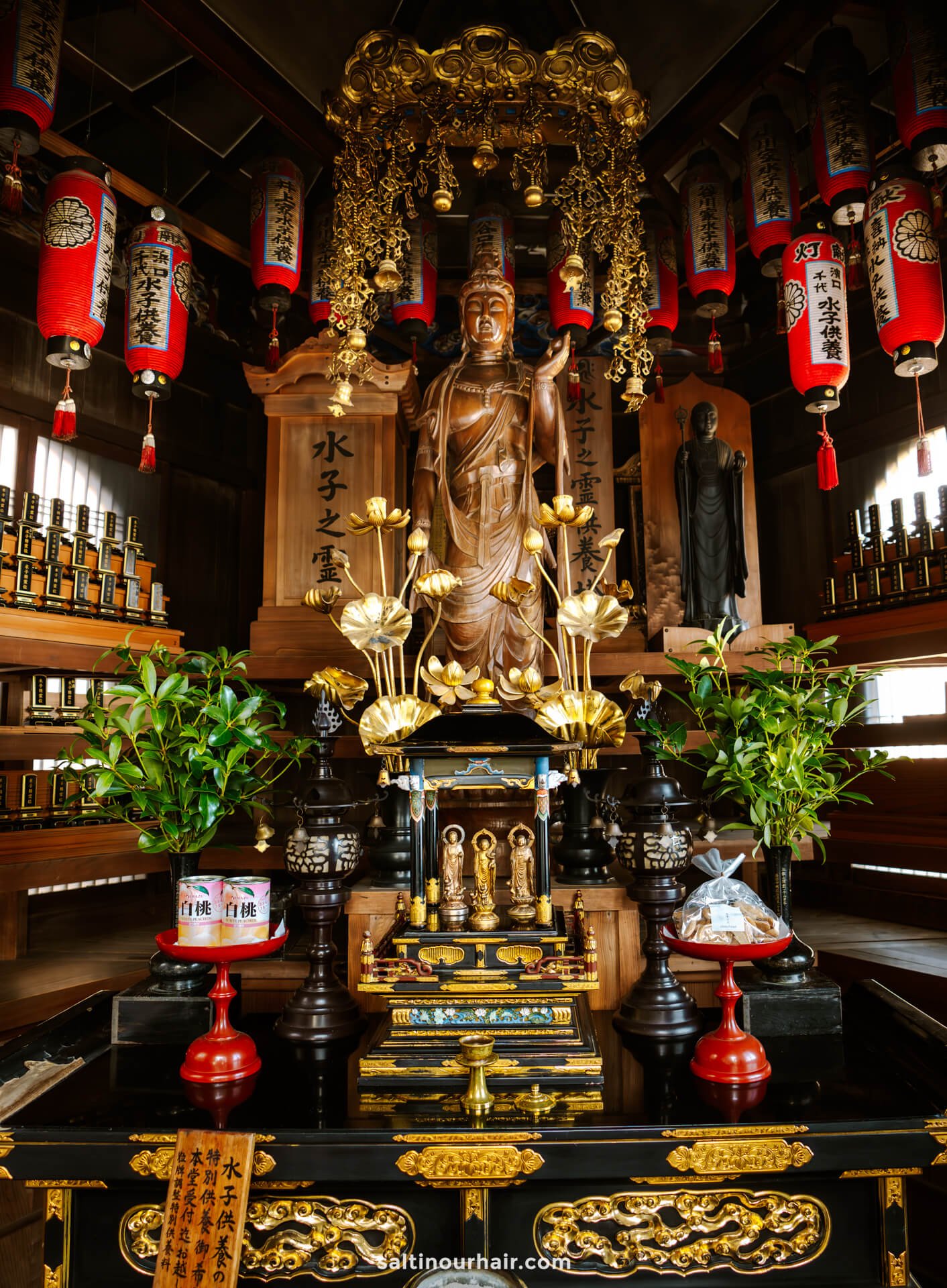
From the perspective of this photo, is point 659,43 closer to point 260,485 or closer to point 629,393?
point 629,393

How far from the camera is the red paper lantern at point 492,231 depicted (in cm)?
438

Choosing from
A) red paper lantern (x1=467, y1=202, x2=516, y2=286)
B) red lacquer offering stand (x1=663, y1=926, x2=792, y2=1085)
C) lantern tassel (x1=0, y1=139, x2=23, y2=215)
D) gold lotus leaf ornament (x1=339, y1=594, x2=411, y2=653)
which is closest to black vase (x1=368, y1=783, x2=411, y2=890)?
gold lotus leaf ornament (x1=339, y1=594, x2=411, y2=653)

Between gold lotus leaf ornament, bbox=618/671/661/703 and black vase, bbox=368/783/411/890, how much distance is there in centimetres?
83

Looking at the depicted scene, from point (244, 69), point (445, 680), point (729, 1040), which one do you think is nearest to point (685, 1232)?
point (729, 1040)

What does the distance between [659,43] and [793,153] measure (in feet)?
3.49

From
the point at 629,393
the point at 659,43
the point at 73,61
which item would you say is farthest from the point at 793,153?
the point at 73,61

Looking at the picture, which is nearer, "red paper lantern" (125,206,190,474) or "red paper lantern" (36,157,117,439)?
"red paper lantern" (36,157,117,439)

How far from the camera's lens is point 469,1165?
5.42 feet

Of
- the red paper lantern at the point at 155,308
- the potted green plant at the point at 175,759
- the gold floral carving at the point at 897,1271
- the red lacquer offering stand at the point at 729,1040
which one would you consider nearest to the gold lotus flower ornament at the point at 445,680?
the potted green plant at the point at 175,759

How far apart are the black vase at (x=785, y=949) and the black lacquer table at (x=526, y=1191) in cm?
55

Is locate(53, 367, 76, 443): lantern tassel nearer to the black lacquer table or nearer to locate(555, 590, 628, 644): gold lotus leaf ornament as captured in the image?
locate(555, 590, 628, 644): gold lotus leaf ornament

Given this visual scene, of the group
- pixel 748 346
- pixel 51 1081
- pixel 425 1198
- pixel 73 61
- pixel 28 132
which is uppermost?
pixel 73 61

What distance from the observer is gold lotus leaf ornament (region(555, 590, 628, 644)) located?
274cm

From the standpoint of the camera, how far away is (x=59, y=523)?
3.91 metres
